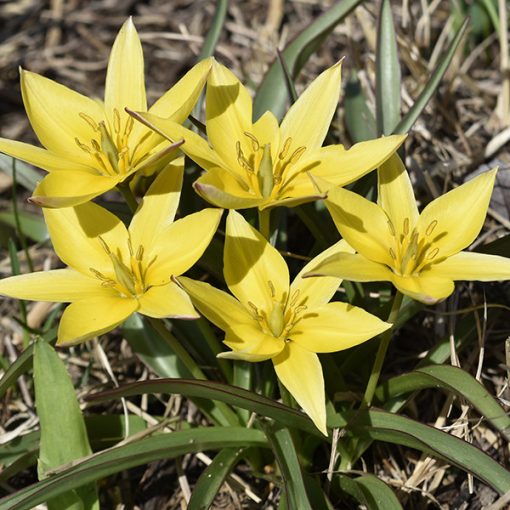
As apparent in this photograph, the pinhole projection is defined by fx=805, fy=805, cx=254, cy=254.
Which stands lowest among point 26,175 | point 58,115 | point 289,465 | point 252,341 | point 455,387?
point 289,465

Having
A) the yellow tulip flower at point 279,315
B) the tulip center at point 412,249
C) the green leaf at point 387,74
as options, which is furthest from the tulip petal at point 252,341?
the green leaf at point 387,74

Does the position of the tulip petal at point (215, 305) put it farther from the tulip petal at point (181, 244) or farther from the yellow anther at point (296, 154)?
the yellow anther at point (296, 154)

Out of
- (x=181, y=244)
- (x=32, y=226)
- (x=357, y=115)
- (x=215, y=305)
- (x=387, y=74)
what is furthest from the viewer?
(x=32, y=226)

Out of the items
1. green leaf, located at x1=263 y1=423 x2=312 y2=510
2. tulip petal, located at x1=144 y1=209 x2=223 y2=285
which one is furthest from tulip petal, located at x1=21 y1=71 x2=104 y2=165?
green leaf, located at x1=263 y1=423 x2=312 y2=510

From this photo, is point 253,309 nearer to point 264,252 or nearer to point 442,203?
point 264,252

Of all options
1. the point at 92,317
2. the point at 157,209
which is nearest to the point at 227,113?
the point at 157,209

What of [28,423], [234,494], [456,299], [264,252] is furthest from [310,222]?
[28,423]

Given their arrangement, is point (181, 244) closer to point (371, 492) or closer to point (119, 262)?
point (119, 262)
